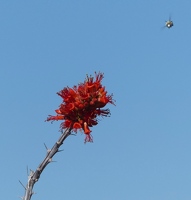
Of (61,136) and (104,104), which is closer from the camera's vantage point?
(61,136)

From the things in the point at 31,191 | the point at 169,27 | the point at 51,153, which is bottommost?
the point at 31,191

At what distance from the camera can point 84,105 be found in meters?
8.53

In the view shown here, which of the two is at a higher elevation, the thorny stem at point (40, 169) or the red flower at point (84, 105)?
the red flower at point (84, 105)

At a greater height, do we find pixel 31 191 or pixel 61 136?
pixel 61 136

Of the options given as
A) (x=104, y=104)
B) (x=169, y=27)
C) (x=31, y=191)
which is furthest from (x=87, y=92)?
(x=169, y=27)

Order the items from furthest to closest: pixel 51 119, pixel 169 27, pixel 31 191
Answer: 1. pixel 169 27
2. pixel 51 119
3. pixel 31 191

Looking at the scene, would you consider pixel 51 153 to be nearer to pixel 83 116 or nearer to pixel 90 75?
pixel 83 116

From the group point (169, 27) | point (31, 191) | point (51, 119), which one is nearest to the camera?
point (31, 191)

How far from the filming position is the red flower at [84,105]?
8.52 metres

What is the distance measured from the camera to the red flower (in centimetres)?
852

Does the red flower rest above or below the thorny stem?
above

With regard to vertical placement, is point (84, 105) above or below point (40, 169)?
above

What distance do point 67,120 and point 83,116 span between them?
29cm

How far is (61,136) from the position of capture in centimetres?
808
